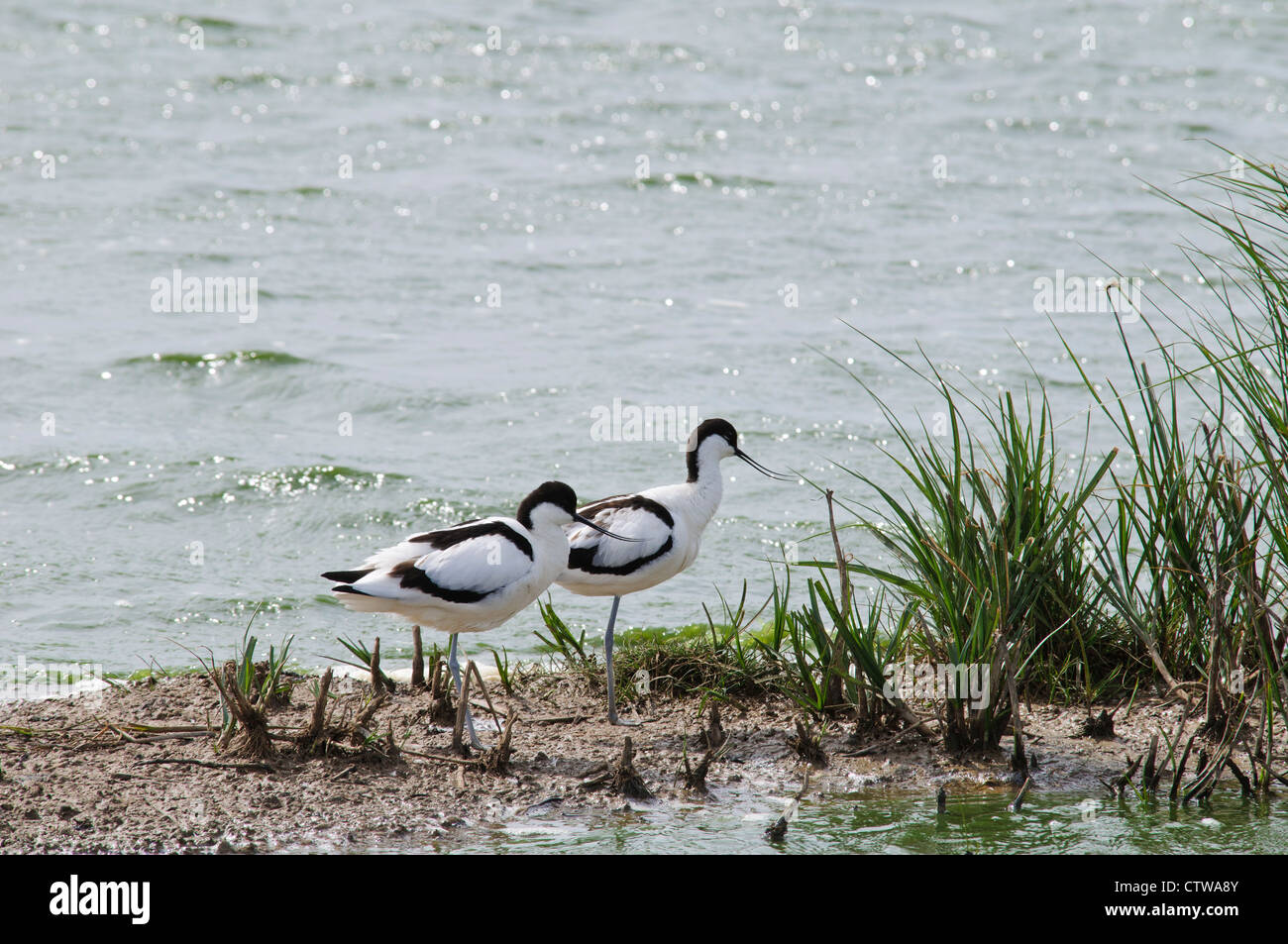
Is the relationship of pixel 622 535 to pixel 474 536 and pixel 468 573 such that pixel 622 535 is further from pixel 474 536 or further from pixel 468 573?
pixel 468 573

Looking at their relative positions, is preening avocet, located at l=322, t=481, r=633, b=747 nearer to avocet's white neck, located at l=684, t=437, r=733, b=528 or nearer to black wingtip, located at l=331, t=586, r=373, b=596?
black wingtip, located at l=331, t=586, r=373, b=596

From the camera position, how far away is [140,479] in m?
10.3

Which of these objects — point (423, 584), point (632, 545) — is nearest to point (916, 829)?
point (632, 545)

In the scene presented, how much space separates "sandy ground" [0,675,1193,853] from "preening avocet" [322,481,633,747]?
0.44m

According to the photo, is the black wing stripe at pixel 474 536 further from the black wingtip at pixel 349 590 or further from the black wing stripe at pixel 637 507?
the black wing stripe at pixel 637 507

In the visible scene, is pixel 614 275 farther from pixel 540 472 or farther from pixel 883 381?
pixel 540 472

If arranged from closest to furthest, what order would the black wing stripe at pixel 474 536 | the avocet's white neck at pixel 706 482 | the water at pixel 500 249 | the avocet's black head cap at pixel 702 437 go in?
the black wing stripe at pixel 474 536 → the avocet's white neck at pixel 706 482 → the avocet's black head cap at pixel 702 437 → the water at pixel 500 249

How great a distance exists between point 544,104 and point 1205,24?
13.8m

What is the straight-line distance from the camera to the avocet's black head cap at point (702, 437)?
739 centimetres

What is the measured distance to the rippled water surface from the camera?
9.84m

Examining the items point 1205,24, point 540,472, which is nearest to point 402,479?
point 540,472

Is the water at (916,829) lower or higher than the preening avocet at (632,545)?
lower

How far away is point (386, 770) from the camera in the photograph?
5.56 m

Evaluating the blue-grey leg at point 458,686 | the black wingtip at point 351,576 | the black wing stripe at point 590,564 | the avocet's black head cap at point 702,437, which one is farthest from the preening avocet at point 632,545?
the black wingtip at point 351,576
